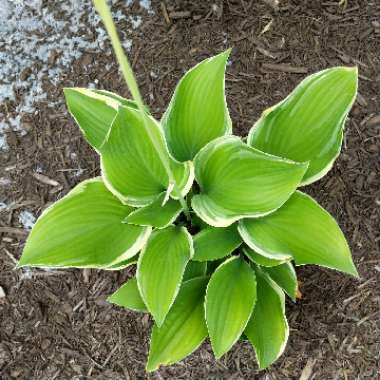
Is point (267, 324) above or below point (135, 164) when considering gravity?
below

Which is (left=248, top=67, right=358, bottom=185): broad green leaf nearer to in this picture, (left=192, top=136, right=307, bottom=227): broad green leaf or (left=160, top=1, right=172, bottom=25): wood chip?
(left=192, top=136, right=307, bottom=227): broad green leaf

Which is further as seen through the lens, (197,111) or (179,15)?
(179,15)

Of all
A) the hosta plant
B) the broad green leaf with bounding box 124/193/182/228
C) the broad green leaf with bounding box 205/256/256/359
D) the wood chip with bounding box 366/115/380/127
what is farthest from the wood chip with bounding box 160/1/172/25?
the broad green leaf with bounding box 205/256/256/359

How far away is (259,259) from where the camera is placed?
4.95 ft

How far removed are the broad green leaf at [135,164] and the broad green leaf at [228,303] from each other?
28 centimetres

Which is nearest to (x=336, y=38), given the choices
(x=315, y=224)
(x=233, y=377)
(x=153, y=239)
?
(x=315, y=224)

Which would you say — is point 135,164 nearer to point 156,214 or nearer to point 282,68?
point 156,214

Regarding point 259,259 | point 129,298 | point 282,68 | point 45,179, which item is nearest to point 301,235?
point 259,259

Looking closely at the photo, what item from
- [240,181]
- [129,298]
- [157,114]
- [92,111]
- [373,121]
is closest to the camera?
[240,181]

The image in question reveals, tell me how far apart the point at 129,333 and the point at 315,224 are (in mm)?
790

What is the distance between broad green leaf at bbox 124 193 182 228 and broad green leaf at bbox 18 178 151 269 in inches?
2.4

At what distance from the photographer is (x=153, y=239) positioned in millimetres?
1496

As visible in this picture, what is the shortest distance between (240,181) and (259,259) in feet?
0.82

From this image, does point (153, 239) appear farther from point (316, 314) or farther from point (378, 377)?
point (378, 377)
